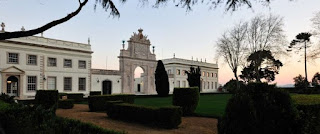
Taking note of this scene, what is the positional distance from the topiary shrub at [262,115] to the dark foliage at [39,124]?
222 centimetres

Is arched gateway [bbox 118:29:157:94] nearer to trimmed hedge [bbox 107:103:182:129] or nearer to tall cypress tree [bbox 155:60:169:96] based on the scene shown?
tall cypress tree [bbox 155:60:169:96]

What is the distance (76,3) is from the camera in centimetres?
556

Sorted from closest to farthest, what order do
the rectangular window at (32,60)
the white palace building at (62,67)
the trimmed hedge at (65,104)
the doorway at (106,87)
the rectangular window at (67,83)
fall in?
1. the trimmed hedge at (65,104)
2. the white palace building at (62,67)
3. the rectangular window at (32,60)
4. the rectangular window at (67,83)
5. the doorway at (106,87)

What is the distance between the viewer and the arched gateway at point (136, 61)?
34.8 m

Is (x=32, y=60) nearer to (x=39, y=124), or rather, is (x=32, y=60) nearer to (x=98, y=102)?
(x=98, y=102)

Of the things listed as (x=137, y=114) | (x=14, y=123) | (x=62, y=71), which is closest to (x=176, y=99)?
(x=137, y=114)

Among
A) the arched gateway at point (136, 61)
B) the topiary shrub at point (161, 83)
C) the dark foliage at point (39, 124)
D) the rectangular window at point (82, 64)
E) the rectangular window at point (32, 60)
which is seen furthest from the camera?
the arched gateway at point (136, 61)

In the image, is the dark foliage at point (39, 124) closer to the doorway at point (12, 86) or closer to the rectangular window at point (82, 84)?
the doorway at point (12, 86)

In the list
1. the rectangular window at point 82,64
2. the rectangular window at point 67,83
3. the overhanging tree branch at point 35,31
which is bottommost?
the rectangular window at point 67,83

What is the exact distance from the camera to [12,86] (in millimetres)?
24750

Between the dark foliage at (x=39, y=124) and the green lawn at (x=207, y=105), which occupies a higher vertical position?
the dark foliage at (x=39, y=124)

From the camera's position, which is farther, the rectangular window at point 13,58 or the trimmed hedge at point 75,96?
the rectangular window at point 13,58

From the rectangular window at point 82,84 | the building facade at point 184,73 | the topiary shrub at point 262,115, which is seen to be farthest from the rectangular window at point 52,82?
the topiary shrub at point 262,115

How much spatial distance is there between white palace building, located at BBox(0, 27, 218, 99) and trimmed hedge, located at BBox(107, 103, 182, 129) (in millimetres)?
18224
